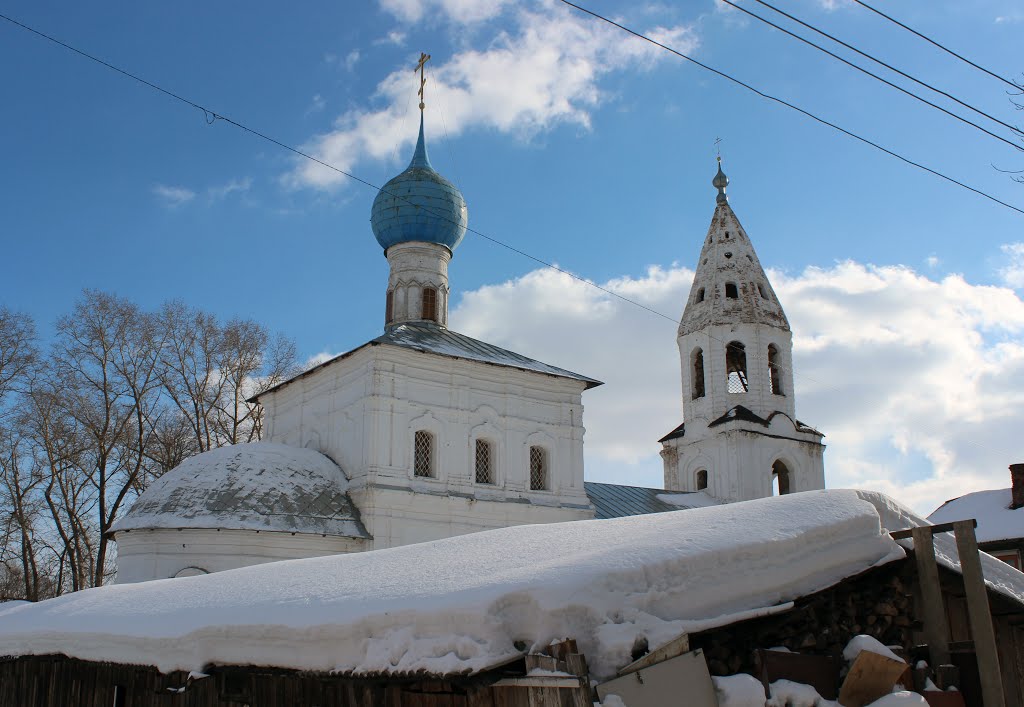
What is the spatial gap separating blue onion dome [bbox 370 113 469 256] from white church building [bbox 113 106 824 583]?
0.10ft

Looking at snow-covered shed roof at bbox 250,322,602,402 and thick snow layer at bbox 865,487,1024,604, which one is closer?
thick snow layer at bbox 865,487,1024,604

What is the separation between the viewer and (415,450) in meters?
16.7

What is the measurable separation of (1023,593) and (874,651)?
1.21m

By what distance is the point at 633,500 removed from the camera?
2027cm

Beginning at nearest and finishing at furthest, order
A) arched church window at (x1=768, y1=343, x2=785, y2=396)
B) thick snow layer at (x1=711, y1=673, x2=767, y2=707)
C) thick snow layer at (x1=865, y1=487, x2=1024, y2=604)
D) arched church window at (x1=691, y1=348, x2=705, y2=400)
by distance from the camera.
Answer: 1. thick snow layer at (x1=711, y1=673, x2=767, y2=707)
2. thick snow layer at (x1=865, y1=487, x2=1024, y2=604)
3. arched church window at (x1=768, y1=343, x2=785, y2=396)
4. arched church window at (x1=691, y1=348, x2=705, y2=400)

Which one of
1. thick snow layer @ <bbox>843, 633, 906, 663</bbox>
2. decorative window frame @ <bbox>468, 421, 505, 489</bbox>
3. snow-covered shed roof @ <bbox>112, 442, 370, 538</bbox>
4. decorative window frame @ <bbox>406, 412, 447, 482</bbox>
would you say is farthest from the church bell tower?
thick snow layer @ <bbox>843, 633, 906, 663</bbox>

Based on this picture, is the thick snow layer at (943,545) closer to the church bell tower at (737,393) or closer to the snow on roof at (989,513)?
the snow on roof at (989,513)

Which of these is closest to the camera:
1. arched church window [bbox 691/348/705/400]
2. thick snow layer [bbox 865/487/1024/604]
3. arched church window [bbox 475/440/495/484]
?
thick snow layer [bbox 865/487/1024/604]

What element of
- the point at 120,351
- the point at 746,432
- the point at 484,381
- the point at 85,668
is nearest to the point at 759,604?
the point at 85,668

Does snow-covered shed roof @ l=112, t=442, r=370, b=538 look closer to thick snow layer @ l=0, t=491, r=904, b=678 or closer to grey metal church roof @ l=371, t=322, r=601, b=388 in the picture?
grey metal church roof @ l=371, t=322, r=601, b=388

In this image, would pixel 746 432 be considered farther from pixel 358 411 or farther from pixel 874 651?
pixel 874 651

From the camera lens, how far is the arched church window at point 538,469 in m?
18.0

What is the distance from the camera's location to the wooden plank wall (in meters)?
3.88

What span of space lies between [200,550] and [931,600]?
39.3ft
